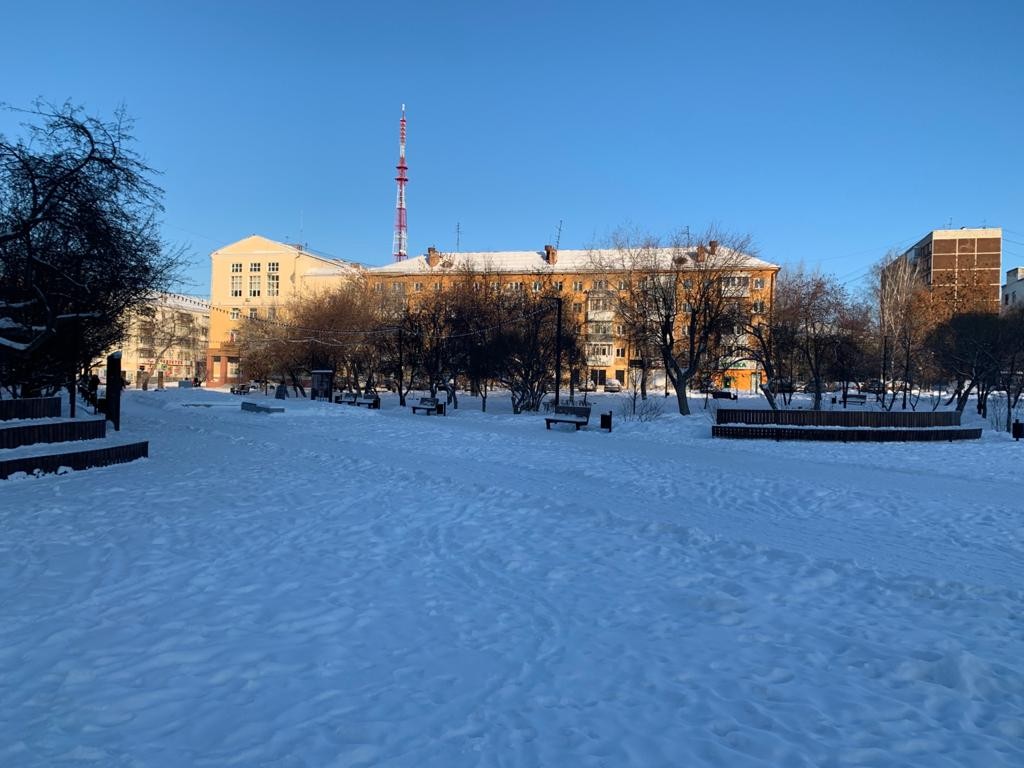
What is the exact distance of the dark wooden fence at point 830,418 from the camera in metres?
19.2

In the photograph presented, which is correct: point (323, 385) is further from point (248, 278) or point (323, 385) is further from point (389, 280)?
point (248, 278)

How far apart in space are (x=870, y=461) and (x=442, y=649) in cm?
1345

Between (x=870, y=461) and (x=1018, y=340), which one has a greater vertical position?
(x=1018, y=340)

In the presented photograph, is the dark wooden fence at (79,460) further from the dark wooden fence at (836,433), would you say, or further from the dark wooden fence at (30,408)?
the dark wooden fence at (836,433)

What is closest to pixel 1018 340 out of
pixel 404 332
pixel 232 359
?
pixel 404 332

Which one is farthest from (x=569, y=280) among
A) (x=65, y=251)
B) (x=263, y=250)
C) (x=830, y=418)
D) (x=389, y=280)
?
(x=65, y=251)

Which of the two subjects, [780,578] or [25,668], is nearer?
[25,668]

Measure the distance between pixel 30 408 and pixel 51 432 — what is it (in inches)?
64.1

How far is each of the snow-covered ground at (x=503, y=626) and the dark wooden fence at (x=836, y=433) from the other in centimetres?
922

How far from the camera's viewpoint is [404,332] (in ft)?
120

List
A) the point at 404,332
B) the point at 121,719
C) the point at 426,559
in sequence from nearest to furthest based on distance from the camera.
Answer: the point at 121,719
the point at 426,559
the point at 404,332

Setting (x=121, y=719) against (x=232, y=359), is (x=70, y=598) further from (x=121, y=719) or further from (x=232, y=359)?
(x=232, y=359)

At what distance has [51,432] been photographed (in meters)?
11.6

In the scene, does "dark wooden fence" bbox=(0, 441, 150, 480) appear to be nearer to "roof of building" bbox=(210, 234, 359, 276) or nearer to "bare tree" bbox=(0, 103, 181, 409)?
"bare tree" bbox=(0, 103, 181, 409)
